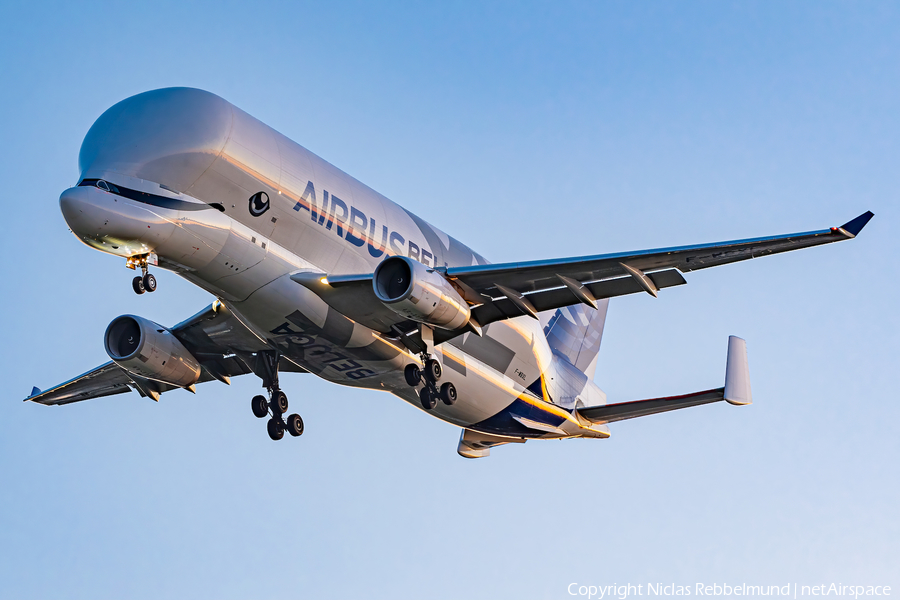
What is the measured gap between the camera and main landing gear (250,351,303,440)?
28781 millimetres

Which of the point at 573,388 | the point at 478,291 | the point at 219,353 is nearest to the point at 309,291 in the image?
the point at 478,291

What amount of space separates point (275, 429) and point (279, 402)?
0.77 metres

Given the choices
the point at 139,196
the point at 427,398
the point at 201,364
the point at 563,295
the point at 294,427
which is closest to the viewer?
the point at 139,196

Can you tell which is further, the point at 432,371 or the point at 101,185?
the point at 432,371

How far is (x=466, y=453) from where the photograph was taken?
35219mm

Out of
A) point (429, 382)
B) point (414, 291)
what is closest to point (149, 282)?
point (414, 291)

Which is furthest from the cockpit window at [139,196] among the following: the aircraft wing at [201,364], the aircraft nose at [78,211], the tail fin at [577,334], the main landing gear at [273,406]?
the tail fin at [577,334]

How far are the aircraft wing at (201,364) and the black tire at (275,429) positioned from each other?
65.6 inches

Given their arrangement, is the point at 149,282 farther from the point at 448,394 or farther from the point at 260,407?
the point at 448,394

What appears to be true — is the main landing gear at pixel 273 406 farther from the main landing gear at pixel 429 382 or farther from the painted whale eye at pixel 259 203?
the painted whale eye at pixel 259 203

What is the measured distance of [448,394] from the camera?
2773 centimetres

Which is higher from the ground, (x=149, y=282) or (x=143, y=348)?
(x=143, y=348)

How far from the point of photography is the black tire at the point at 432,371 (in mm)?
26406

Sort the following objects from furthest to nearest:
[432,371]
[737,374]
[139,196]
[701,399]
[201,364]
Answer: [201,364], [701,399], [737,374], [432,371], [139,196]
